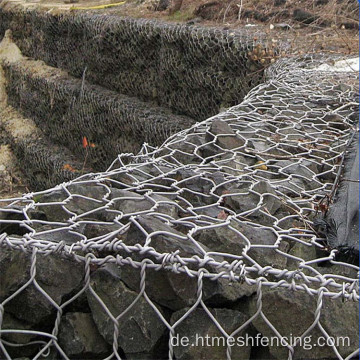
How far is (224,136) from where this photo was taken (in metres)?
2.31

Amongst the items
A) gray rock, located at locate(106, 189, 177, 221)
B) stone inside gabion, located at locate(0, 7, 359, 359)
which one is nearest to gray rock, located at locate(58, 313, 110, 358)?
stone inside gabion, located at locate(0, 7, 359, 359)

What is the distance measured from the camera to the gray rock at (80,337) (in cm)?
115

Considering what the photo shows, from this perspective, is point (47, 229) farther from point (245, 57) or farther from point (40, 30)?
point (40, 30)

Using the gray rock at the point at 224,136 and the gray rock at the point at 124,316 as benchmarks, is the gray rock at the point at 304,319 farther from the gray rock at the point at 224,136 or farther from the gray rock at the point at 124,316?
the gray rock at the point at 224,136

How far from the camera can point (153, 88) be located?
671 centimetres

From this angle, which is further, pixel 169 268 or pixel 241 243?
pixel 241 243

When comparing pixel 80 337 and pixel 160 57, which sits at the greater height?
pixel 80 337

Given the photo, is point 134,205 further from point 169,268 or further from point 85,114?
point 85,114

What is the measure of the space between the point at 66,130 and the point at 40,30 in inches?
79.9

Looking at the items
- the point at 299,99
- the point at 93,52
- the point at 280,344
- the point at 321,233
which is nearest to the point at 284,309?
the point at 280,344

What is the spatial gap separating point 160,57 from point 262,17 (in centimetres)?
128

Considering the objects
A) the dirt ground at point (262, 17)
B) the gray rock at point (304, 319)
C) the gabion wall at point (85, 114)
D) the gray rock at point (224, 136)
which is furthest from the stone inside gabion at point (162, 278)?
the gabion wall at point (85, 114)

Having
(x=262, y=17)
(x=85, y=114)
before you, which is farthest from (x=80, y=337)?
(x=85, y=114)

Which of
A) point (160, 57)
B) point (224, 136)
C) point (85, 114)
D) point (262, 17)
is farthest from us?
point (85, 114)
